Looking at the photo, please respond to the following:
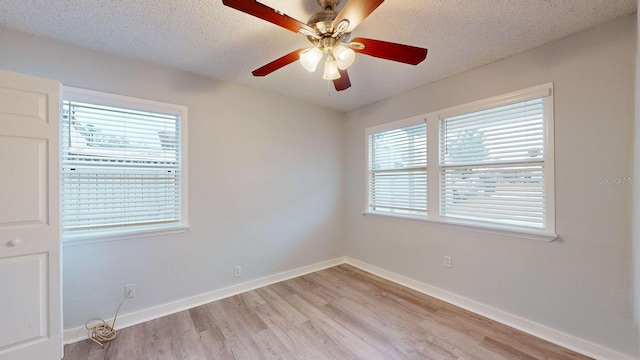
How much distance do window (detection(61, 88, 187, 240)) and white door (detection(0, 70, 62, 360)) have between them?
0.50 m

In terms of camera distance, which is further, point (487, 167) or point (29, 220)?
point (487, 167)

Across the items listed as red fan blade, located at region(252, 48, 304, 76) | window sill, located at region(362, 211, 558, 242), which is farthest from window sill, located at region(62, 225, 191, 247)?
window sill, located at region(362, 211, 558, 242)

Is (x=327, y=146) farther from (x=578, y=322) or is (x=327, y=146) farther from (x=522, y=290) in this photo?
(x=578, y=322)

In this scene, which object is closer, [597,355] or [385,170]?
[597,355]

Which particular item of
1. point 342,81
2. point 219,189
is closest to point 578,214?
point 342,81

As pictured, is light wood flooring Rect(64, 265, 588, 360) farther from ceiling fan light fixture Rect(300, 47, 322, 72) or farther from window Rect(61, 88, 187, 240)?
ceiling fan light fixture Rect(300, 47, 322, 72)

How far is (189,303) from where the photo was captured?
258 cm

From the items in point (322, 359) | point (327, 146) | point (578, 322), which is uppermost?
point (327, 146)

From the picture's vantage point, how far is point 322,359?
1847 millimetres

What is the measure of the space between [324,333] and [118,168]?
235 centimetres

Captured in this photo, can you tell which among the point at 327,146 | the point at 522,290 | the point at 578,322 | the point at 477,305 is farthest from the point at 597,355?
the point at 327,146

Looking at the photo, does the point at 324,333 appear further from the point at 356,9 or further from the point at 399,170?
the point at 356,9

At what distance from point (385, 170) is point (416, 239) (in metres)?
0.98

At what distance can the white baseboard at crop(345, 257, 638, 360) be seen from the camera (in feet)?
6.00
